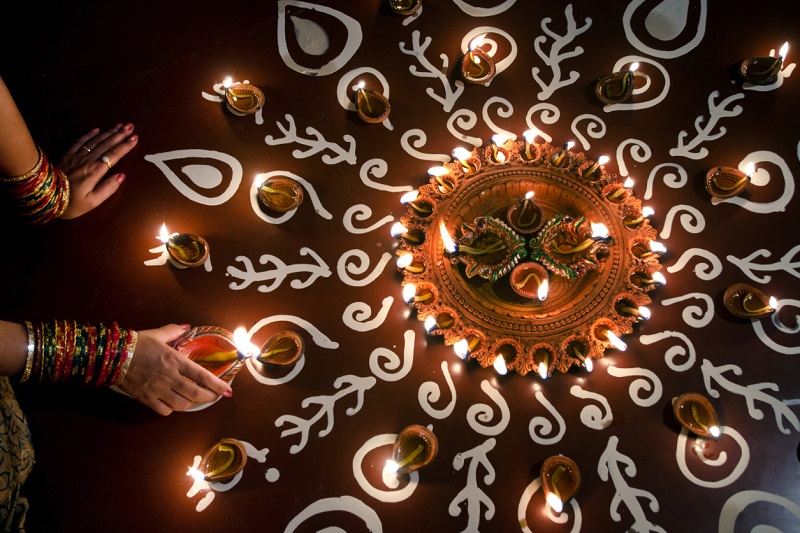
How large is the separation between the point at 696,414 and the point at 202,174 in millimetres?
1531

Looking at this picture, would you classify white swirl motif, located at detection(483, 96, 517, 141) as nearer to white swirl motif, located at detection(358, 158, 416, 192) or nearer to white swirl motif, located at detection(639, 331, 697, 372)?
white swirl motif, located at detection(358, 158, 416, 192)

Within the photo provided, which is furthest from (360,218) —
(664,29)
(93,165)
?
(664,29)

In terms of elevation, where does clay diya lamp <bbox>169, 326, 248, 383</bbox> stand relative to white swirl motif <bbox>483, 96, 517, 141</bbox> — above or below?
below

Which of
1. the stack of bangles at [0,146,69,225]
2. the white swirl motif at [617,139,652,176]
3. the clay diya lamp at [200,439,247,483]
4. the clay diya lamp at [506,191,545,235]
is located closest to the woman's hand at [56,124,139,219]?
the stack of bangles at [0,146,69,225]

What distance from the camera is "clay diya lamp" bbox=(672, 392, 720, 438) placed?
50.9 inches

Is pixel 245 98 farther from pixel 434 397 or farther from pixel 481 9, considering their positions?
pixel 434 397

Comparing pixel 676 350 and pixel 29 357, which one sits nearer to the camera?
pixel 29 357

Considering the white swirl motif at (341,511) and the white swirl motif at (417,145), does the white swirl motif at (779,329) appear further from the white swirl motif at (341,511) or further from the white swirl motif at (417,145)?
the white swirl motif at (341,511)

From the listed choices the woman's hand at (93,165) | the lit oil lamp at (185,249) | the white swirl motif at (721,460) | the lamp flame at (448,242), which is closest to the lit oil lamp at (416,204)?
the lamp flame at (448,242)

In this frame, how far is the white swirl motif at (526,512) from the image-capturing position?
1258 mm

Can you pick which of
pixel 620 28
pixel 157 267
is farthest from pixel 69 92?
pixel 620 28

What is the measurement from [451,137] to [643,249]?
25.5 inches

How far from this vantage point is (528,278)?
1.33 m

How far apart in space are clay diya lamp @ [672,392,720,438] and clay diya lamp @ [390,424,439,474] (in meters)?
Answer: 0.66
